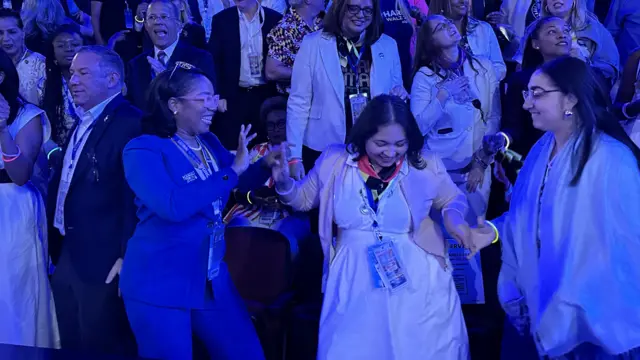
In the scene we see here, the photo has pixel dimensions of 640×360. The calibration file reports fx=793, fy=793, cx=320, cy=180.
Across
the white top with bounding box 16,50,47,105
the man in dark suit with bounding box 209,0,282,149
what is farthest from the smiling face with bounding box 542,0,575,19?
the white top with bounding box 16,50,47,105

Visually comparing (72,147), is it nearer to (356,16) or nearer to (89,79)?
(89,79)

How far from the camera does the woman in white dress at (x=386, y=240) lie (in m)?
3.37

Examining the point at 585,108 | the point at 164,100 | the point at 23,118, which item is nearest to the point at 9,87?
the point at 23,118

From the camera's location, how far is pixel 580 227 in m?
2.95

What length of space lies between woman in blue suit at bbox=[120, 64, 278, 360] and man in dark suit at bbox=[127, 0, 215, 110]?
1511mm

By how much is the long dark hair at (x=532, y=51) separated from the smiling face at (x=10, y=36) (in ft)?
11.1

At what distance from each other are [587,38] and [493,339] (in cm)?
215

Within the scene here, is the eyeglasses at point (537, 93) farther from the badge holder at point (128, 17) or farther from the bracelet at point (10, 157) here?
the badge holder at point (128, 17)

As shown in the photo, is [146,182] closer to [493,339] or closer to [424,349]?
[424,349]

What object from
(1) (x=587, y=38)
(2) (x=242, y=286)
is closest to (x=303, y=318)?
(2) (x=242, y=286)

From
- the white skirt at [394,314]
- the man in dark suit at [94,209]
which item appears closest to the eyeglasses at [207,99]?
the man in dark suit at [94,209]

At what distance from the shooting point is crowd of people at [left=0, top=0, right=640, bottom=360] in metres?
3.00

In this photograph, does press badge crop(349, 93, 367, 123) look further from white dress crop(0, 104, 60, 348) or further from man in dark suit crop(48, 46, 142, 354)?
white dress crop(0, 104, 60, 348)

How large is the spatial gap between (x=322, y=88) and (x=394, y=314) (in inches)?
59.4
